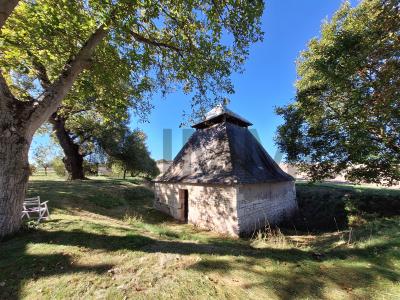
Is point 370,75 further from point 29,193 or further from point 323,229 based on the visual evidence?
point 29,193

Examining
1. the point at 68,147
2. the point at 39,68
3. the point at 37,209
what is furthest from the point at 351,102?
the point at 68,147

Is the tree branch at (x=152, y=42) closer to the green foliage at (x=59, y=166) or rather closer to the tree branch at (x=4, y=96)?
the tree branch at (x=4, y=96)

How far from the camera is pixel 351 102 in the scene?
8086mm

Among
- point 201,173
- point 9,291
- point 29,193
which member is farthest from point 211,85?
point 29,193

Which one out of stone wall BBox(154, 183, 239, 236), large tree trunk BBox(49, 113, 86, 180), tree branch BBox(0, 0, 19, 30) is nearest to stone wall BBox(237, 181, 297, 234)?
stone wall BBox(154, 183, 239, 236)

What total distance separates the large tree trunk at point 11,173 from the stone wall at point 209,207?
23.9ft

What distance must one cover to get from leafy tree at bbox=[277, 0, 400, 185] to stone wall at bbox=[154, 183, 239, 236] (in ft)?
15.7

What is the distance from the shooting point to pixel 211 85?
9.27 meters

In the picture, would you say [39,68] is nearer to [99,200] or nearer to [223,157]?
[99,200]

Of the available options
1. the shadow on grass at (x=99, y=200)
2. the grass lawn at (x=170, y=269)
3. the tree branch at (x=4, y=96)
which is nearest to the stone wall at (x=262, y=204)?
the grass lawn at (x=170, y=269)

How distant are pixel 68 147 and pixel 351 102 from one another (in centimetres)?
2022

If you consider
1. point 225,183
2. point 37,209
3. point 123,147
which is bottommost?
point 37,209

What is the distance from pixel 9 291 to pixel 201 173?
862 cm

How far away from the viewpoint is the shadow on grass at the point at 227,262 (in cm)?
361
